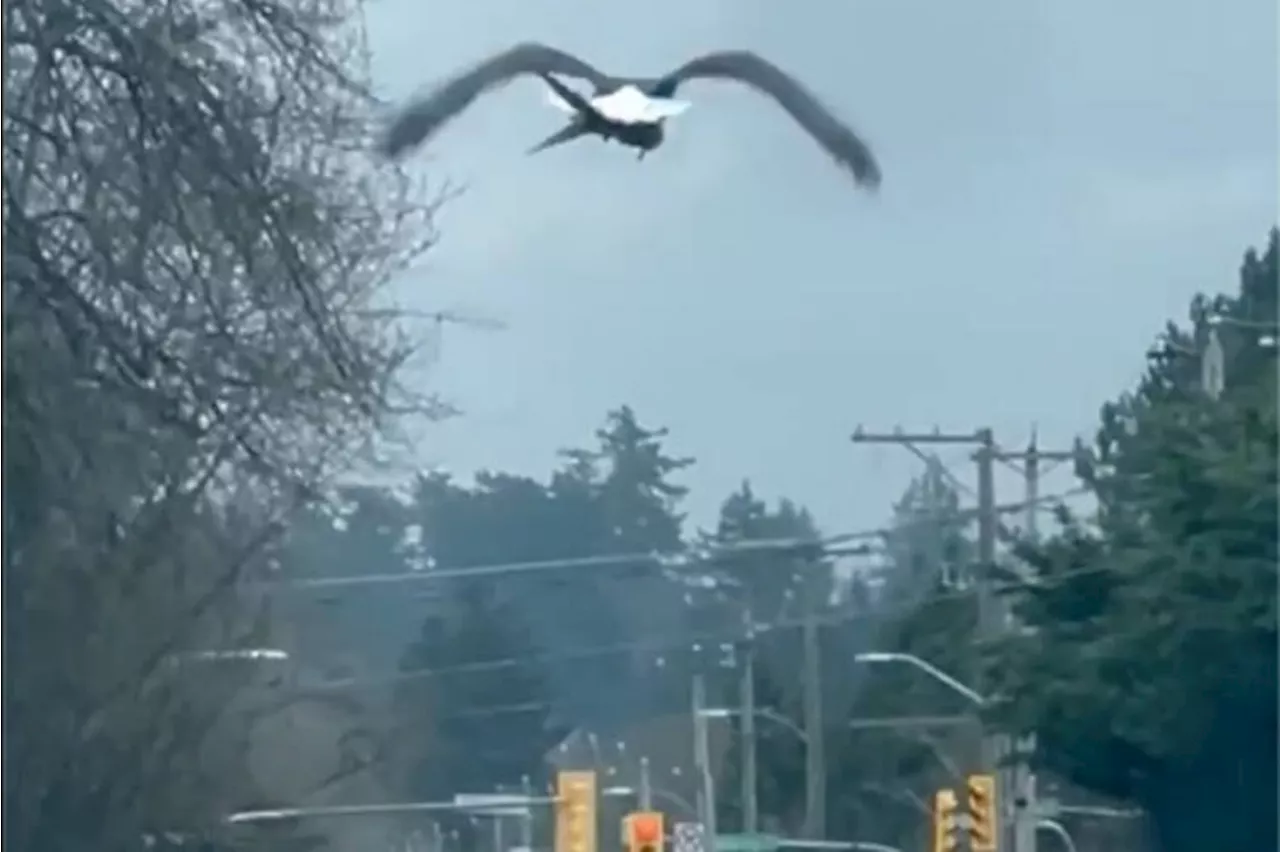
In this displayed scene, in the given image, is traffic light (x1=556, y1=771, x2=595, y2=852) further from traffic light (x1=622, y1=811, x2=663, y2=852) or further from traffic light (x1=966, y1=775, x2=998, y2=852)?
traffic light (x1=966, y1=775, x2=998, y2=852)

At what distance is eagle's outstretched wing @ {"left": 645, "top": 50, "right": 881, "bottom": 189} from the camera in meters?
8.82

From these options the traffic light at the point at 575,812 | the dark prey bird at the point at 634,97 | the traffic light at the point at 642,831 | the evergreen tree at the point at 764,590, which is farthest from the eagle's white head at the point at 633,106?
the traffic light at the point at 642,831

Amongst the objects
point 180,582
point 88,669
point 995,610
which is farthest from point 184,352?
point 995,610

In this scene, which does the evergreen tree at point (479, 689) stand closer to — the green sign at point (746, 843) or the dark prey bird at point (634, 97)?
the dark prey bird at point (634, 97)

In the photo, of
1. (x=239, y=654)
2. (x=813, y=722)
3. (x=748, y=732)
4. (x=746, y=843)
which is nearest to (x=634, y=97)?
→ (x=239, y=654)

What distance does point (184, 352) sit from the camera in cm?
1034

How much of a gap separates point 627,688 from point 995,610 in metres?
4.73

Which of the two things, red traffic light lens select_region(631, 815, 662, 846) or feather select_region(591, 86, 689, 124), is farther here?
red traffic light lens select_region(631, 815, 662, 846)

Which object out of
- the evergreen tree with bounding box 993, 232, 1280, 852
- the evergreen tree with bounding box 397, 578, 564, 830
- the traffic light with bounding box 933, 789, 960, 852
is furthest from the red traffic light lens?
the evergreen tree with bounding box 397, 578, 564, 830

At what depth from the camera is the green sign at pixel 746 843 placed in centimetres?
1723

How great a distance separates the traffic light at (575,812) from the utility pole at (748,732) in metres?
0.81

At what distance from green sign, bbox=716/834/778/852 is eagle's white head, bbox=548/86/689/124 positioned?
898 centimetres

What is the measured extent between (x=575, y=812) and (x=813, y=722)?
1.20 meters

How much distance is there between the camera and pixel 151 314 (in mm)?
10078
